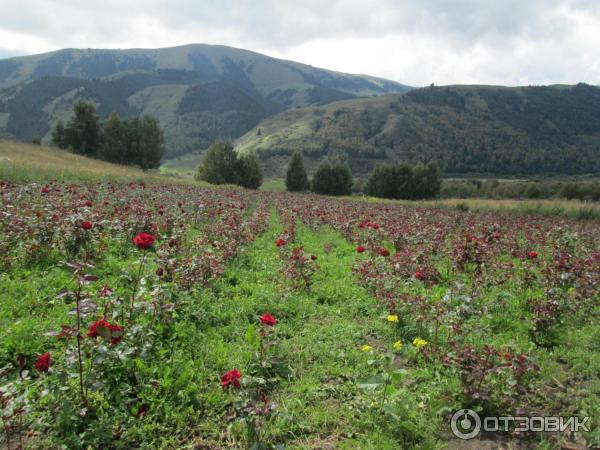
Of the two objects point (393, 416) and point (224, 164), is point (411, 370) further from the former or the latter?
point (224, 164)

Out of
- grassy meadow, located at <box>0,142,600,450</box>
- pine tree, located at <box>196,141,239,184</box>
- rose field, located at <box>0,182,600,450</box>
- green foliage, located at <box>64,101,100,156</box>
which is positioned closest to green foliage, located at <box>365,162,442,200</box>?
pine tree, located at <box>196,141,239,184</box>

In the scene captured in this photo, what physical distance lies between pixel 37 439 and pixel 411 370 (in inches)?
142

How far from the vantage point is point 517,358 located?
3248 millimetres

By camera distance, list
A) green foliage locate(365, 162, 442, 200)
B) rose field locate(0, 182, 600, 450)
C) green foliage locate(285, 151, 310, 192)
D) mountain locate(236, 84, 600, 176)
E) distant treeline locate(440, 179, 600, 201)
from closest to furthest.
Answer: rose field locate(0, 182, 600, 450), distant treeline locate(440, 179, 600, 201), green foliage locate(285, 151, 310, 192), green foliage locate(365, 162, 442, 200), mountain locate(236, 84, 600, 176)

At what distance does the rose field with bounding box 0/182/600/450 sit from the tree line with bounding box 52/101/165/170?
174 ft

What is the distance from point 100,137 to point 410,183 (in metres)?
53.3

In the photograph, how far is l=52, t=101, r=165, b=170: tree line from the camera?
2109 inches

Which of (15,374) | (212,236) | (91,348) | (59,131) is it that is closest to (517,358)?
(91,348)

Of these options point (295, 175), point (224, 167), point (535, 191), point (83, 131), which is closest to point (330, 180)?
point (295, 175)

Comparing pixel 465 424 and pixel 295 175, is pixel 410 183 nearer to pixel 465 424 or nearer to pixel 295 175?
pixel 295 175

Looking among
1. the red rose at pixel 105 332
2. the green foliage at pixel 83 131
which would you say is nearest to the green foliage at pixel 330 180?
the green foliage at pixel 83 131
